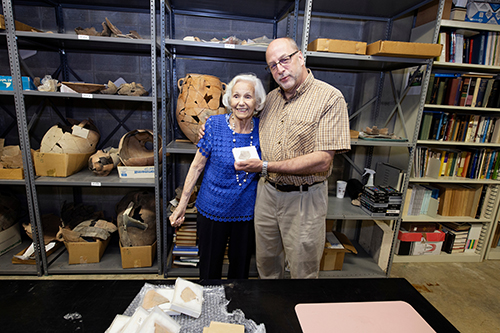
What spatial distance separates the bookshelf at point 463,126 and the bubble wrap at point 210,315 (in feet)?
7.68

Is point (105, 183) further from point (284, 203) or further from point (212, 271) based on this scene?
point (284, 203)

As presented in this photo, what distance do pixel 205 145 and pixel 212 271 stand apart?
2.84 ft

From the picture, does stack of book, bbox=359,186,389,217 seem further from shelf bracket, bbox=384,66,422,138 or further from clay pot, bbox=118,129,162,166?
clay pot, bbox=118,129,162,166

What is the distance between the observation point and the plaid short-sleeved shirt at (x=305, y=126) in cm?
152

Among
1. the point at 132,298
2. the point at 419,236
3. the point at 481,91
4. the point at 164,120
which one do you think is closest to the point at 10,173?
the point at 164,120

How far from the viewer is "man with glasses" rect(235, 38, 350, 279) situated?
5.01ft

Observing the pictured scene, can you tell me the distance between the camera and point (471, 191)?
2.89m

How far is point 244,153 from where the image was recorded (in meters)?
1.58

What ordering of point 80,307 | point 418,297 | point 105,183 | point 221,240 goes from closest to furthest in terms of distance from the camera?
1. point 80,307
2. point 418,297
3. point 221,240
4. point 105,183

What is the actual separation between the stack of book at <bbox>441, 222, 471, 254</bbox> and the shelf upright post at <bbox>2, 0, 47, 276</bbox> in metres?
4.05

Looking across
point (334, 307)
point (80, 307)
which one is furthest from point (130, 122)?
point (334, 307)

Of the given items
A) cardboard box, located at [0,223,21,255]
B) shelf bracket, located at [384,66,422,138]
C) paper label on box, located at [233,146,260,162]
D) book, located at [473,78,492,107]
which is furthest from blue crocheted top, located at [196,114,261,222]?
book, located at [473,78,492,107]

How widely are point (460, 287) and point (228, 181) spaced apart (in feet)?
8.20

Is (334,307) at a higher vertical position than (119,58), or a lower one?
lower
